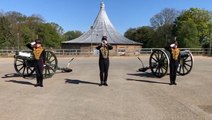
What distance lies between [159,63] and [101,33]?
56113mm

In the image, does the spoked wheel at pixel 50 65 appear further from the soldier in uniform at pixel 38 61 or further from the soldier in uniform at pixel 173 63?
the soldier in uniform at pixel 173 63

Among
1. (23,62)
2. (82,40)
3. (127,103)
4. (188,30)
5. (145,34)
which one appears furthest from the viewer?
(145,34)

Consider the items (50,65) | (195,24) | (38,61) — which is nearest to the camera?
(38,61)

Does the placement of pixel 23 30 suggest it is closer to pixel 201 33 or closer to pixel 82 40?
pixel 82 40

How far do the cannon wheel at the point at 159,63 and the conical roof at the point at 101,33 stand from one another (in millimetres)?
52431

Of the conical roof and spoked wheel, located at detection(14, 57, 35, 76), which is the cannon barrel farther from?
the conical roof

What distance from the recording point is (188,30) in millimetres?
76750

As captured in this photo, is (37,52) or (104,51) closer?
(104,51)

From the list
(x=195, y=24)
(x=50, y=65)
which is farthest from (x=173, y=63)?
(x=195, y=24)

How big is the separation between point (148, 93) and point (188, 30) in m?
66.7

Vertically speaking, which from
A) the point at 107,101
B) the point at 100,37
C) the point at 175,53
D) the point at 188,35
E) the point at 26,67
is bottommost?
the point at 107,101

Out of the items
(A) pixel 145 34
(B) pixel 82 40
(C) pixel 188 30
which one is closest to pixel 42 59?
(B) pixel 82 40

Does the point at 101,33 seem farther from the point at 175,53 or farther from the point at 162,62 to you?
the point at 175,53

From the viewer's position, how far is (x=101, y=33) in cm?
7262
